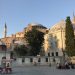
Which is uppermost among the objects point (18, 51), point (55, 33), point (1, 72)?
point (55, 33)

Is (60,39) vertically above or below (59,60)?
above

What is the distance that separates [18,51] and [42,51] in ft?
27.1

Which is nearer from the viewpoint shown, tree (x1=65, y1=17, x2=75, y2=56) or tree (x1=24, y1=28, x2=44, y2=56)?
tree (x1=65, y1=17, x2=75, y2=56)

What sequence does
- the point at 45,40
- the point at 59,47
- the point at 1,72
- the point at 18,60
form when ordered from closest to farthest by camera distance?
the point at 1,72 < the point at 18,60 < the point at 59,47 < the point at 45,40

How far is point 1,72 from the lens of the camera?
102ft

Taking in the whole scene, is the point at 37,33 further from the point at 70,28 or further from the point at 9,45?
the point at 9,45

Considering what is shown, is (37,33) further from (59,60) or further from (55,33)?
(59,60)

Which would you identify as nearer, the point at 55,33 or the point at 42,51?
the point at 55,33

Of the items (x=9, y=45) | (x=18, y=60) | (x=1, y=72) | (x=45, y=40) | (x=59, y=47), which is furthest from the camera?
(x=9, y=45)

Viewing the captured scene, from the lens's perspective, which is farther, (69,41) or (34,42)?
(34,42)

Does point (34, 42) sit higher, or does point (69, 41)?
point (34, 42)

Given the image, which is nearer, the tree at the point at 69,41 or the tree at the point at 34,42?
the tree at the point at 69,41

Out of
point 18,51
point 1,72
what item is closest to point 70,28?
point 18,51

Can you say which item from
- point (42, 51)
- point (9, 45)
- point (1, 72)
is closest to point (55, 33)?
point (42, 51)
